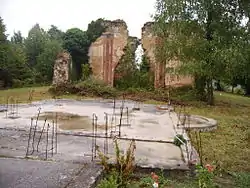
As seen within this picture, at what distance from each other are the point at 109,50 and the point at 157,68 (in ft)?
12.7

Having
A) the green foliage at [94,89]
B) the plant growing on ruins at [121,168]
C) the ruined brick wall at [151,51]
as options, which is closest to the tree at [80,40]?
the ruined brick wall at [151,51]

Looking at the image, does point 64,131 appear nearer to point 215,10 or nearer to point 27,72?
point 215,10

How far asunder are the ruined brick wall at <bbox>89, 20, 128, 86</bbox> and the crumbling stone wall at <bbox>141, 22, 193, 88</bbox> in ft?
5.28

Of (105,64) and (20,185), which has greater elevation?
(105,64)

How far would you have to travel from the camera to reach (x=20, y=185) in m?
4.09

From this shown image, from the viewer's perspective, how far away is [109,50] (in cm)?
2383

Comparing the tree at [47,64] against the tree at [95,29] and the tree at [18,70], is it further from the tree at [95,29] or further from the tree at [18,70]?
the tree at [95,29]

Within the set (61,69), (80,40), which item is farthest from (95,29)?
(61,69)

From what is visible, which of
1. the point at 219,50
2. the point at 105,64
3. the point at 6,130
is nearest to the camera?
the point at 6,130

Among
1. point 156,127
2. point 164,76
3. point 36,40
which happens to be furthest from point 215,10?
point 36,40

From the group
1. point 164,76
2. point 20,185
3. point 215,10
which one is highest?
point 215,10

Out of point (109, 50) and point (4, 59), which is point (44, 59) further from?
point (109, 50)

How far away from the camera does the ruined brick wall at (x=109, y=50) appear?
23.7 meters

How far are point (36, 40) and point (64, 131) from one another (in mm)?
30393
